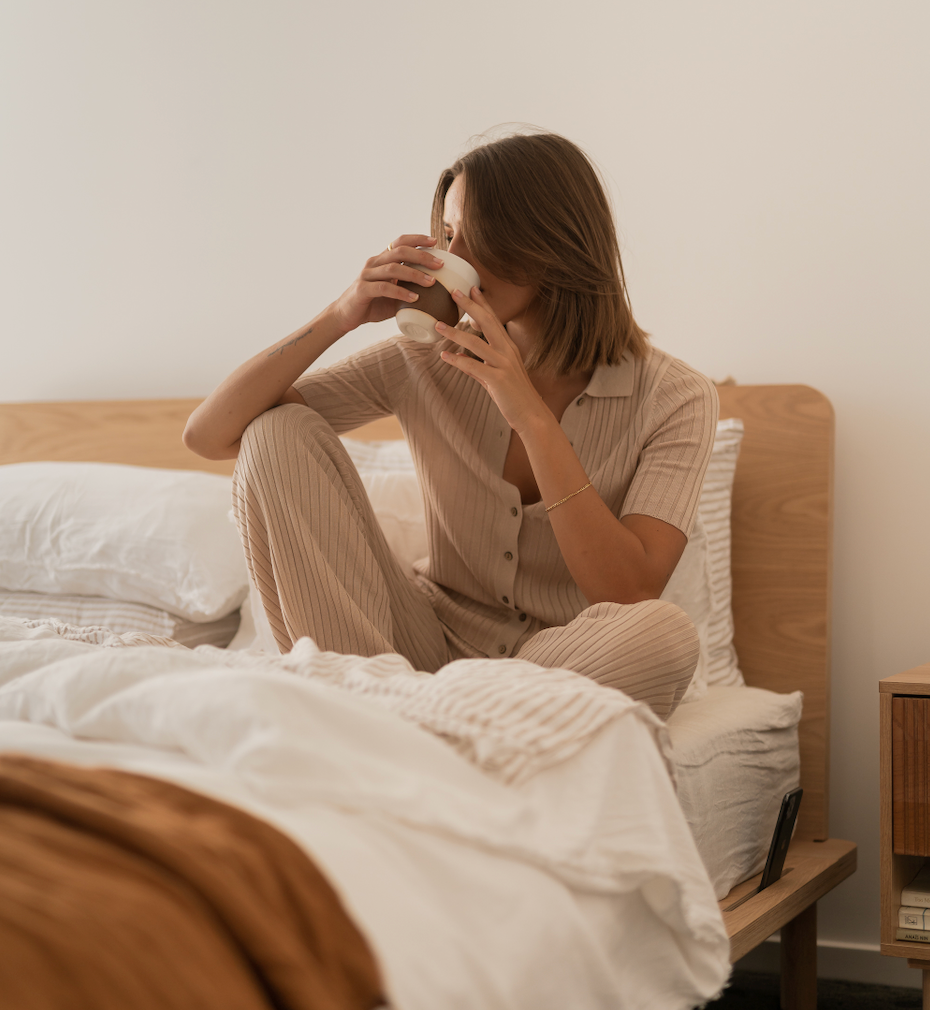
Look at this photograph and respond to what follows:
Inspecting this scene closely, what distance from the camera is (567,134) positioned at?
5.96 feet

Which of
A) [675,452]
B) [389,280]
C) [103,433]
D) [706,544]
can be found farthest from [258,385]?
[103,433]

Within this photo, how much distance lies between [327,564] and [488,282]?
0.45 m

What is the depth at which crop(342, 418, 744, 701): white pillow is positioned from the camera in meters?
1.48

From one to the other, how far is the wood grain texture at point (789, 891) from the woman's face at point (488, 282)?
2.60 ft

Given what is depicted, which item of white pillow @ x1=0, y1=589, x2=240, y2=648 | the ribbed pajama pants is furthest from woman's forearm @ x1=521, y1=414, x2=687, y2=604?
white pillow @ x1=0, y1=589, x2=240, y2=648

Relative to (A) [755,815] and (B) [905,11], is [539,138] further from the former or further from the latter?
(A) [755,815]

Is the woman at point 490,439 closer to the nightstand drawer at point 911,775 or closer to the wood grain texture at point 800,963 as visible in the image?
the nightstand drawer at point 911,775

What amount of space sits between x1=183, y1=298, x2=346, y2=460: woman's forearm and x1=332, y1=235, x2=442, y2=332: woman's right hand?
5 centimetres

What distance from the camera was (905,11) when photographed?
156 centimetres

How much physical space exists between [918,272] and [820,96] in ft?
1.12

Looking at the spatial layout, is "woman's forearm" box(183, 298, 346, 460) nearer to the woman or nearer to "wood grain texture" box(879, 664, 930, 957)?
the woman

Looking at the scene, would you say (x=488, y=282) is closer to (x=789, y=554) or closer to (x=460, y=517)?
(x=460, y=517)

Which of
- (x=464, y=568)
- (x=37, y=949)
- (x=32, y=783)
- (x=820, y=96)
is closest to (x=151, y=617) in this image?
(x=464, y=568)

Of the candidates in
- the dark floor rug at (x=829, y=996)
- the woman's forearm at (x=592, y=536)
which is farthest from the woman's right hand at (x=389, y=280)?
the dark floor rug at (x=829, y=996)
